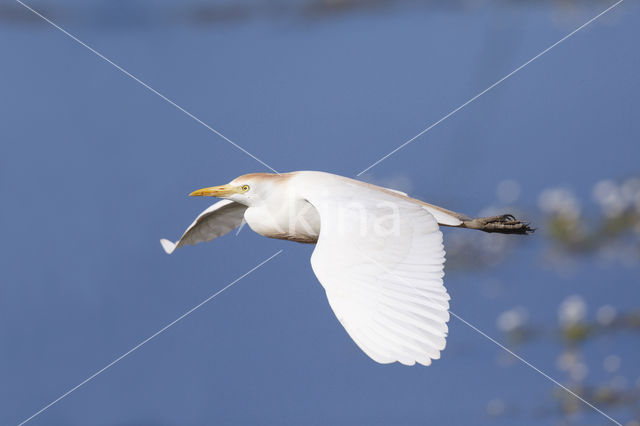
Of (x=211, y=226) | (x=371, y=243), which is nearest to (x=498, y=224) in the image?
(x=371, y=243)

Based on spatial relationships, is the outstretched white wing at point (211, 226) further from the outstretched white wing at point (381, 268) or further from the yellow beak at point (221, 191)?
the outstretched white wing at point (381, 268)

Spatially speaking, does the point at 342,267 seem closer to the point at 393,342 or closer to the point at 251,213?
the point at 393,342

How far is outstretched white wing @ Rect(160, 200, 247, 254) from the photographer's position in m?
1.78

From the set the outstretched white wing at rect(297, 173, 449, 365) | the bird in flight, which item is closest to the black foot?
the bird in flight

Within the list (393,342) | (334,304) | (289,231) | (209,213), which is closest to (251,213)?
(289,231)

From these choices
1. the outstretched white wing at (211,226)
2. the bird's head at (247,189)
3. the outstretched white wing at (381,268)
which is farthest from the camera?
the outstretched white wing at (211,226)

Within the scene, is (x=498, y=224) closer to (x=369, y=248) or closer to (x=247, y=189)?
(x=369, y=248)

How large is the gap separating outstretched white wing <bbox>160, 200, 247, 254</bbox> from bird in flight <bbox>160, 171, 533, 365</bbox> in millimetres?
78

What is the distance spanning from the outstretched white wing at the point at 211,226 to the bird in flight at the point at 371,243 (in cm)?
8

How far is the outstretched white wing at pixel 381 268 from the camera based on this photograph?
1.29m

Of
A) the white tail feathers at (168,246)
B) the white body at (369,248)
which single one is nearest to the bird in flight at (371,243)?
the white body at (369,248)

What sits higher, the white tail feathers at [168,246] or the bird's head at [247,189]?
the bird's head at [247,189]

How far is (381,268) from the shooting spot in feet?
4.60

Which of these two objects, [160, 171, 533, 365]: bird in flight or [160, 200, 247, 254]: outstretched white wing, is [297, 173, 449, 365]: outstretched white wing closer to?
[160, 171, 533, 365]: bird in flight
